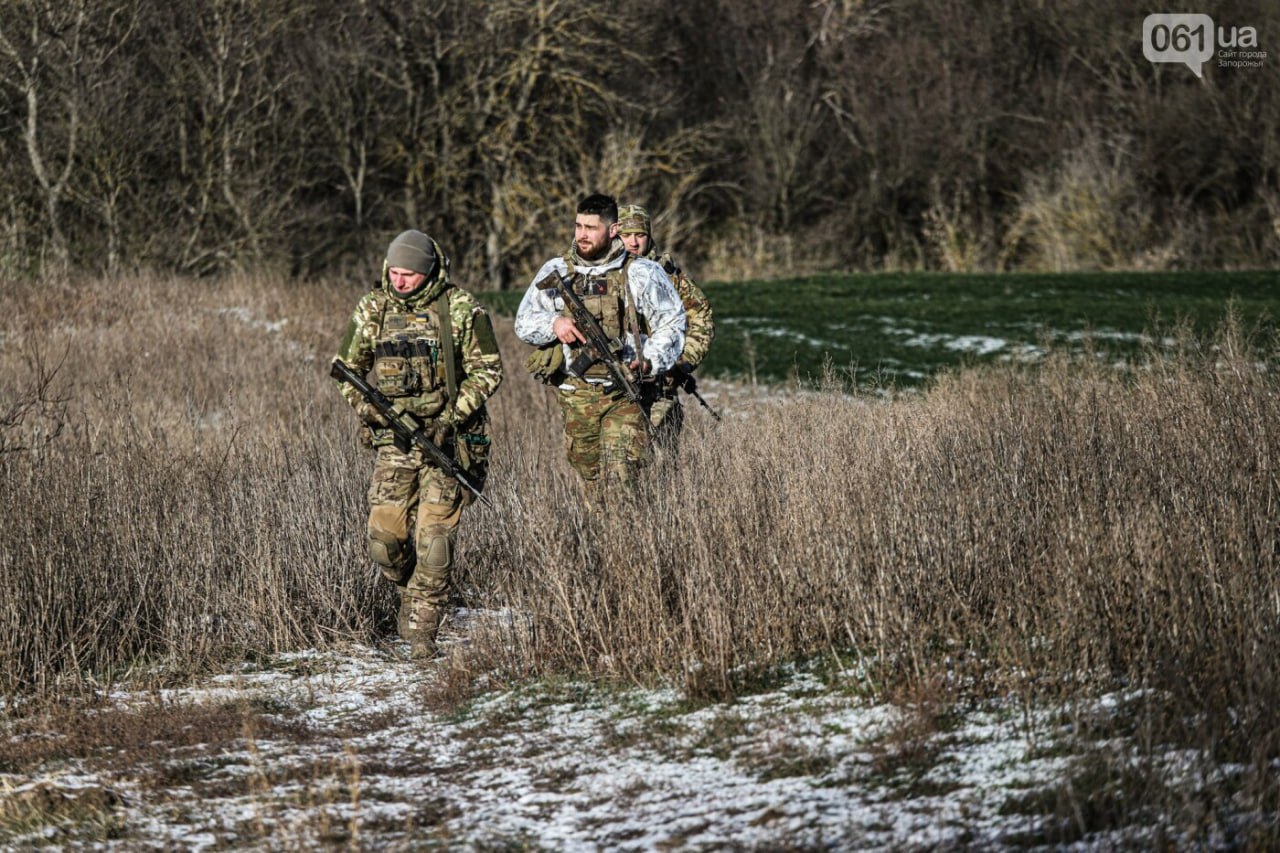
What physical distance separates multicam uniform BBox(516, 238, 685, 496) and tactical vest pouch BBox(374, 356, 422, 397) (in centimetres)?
112

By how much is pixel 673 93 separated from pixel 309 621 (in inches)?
1034

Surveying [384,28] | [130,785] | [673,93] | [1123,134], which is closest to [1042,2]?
[1123,134]

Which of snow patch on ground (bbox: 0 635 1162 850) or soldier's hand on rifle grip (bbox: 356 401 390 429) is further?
soldier's hand on rifle grip (bbox: 356 401 390 429)

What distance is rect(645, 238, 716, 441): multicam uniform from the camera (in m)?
8.06

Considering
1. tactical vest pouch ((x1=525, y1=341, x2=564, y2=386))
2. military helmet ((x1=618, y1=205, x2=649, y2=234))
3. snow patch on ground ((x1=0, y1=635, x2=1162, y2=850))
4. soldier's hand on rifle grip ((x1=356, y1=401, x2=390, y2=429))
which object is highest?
military helmet ((x1=618, y1=205, x2=649, y2=234))

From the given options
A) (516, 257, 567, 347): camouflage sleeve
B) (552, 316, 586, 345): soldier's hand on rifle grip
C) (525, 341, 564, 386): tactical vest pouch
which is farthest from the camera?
(525, 341, 564, 386): tactical vest pouch

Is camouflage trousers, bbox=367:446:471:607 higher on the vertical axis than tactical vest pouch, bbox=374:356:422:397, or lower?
lower

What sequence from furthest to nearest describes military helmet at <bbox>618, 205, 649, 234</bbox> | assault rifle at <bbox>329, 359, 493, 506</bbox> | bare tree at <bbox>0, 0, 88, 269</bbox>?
1. bare tree at <bbox>0, 0, 88, 269</bbox>
2. military helmet at <bbox>618, 205, 649, 234</bbox>
3. assault rifle at <bbox>329, 359, 493, 506</bbox>

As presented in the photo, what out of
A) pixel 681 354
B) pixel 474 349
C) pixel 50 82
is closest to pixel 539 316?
pixel 681 354

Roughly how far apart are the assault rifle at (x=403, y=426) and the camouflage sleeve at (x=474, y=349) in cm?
19

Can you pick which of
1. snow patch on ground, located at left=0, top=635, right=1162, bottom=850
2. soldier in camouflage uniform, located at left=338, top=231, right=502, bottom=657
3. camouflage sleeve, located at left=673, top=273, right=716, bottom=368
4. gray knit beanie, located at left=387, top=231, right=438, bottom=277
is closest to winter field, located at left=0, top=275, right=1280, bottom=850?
snow patch on ground, located at left=0, top=635, right=1162, bottom=850

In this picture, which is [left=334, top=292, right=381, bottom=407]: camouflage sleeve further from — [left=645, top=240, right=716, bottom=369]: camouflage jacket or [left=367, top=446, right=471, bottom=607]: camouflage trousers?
[left=645, top=240, right=716, bottom=369]: camouflage jacket

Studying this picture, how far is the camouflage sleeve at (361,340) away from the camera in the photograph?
21.6 feet

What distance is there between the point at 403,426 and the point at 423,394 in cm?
17
